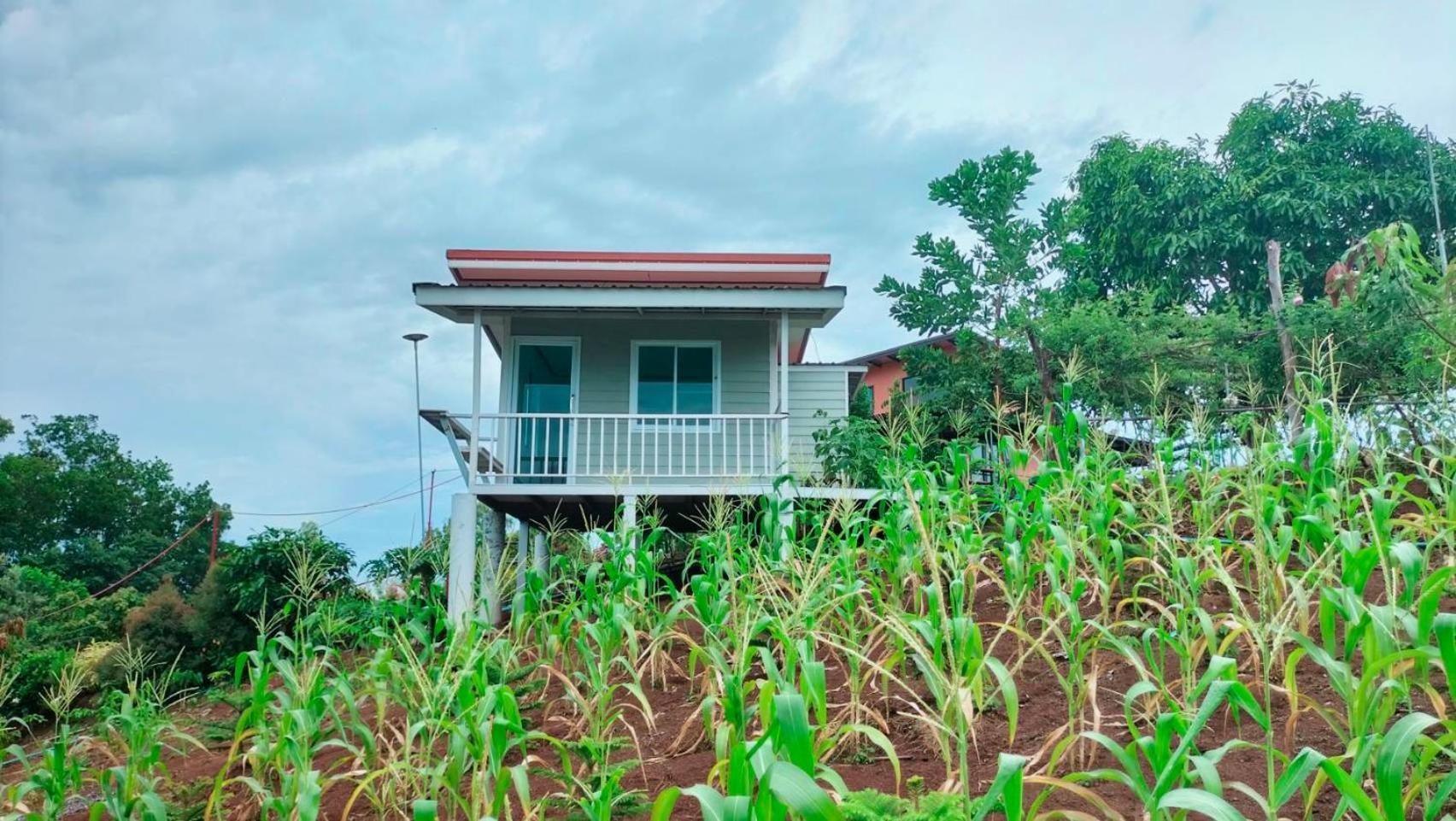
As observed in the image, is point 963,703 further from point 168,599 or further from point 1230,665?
point 168,599

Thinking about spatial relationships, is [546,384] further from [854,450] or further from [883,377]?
[883,377]

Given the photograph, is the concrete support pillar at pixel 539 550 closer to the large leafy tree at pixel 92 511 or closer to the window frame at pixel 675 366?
the window frame at pixel 675 366

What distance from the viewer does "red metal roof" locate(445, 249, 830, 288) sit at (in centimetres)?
1162

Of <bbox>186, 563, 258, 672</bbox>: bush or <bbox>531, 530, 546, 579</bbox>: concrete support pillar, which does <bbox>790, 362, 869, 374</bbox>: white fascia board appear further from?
<bbox>186, 563, 258, 672</bbox>: bush

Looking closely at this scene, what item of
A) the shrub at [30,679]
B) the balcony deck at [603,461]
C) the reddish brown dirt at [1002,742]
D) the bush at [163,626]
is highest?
the balcony deck at [603,461]

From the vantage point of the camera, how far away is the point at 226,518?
25312 mm

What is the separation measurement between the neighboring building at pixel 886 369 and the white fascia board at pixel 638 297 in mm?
3630

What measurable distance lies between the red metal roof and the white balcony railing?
64.6 inches

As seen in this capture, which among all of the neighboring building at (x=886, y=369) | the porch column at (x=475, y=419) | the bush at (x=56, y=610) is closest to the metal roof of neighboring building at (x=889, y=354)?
the neighboring building at (x=886, y=369)

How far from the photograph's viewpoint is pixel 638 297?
1097 cm

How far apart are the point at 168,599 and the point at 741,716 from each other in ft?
32.3

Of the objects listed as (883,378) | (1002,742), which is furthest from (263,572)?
(883,378)

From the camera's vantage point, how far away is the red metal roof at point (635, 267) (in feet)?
38.1


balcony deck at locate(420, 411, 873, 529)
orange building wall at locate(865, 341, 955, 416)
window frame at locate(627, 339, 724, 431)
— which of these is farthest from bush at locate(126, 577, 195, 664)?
orange building wall at locate(865, 341, 955, 416)
